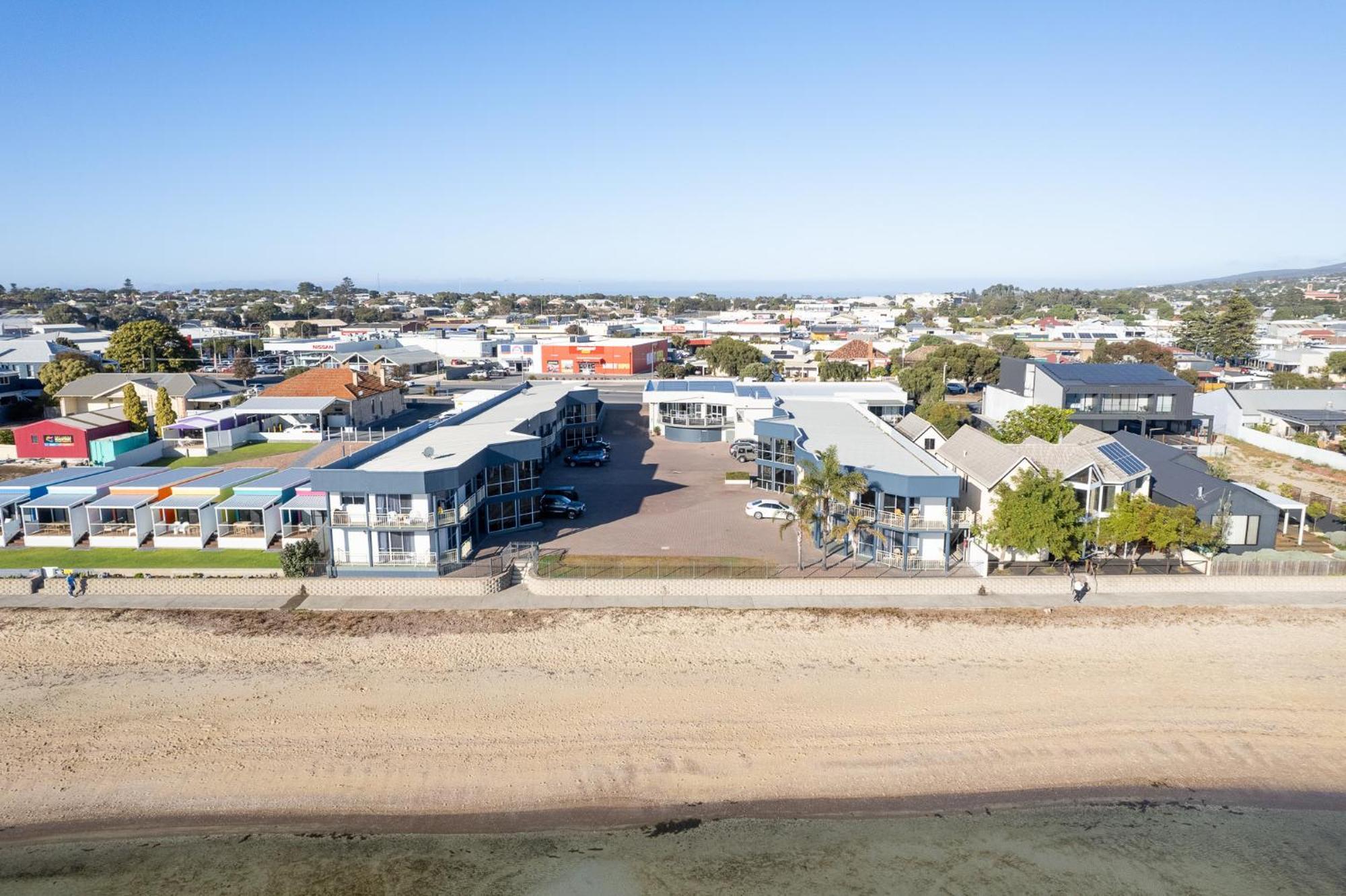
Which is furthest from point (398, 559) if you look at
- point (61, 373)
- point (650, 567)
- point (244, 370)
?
point (244, 370)

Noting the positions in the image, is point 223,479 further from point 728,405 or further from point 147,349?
point 147,349

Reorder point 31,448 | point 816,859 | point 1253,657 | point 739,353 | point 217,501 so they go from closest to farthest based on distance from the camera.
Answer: point 816,859 < point 1253,657 < point 217,501 < point 31,448 < point 739,353

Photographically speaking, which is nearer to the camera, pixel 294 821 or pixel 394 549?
pixel 294 821

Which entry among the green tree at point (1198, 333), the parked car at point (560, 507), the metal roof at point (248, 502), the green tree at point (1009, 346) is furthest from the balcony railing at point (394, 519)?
the green tree at point (1198, 333)

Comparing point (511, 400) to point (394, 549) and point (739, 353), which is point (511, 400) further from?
point (739, 353)

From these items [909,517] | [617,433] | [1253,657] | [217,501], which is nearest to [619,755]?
[909,517]

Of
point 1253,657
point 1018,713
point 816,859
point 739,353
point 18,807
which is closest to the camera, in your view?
point 816,859

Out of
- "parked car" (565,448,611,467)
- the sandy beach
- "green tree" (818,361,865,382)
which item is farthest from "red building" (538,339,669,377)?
the sandy beach

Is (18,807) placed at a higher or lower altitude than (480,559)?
lower
